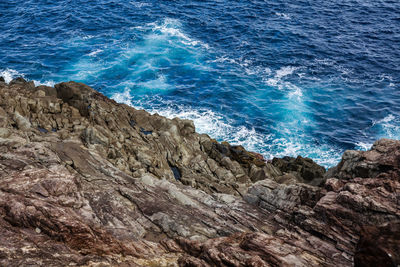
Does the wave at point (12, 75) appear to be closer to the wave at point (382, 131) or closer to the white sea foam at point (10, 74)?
the white sea foam at point (10, 74)

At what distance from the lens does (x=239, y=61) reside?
6725 centimetres

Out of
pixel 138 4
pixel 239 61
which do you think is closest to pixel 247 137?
pixel 239 61

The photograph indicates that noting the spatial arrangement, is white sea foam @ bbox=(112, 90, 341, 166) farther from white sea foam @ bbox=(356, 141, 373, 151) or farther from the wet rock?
the wet rock

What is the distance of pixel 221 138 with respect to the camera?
49125mm

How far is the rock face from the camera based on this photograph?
17.8 meters

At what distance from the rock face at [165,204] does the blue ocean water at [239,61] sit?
50.7 ft

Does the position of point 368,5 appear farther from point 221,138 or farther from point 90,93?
point 90,93

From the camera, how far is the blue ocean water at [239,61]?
52.0m

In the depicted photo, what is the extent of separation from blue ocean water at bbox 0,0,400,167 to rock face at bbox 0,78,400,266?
15467 mm

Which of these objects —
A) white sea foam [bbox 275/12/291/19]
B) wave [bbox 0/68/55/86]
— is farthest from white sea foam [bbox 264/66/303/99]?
wave [bbox 0/68/55/86]

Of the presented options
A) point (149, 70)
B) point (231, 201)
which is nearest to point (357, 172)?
point (231, 201)

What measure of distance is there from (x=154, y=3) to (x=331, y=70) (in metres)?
54.8

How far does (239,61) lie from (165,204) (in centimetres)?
4793

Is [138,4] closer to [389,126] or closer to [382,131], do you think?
[382,131]
